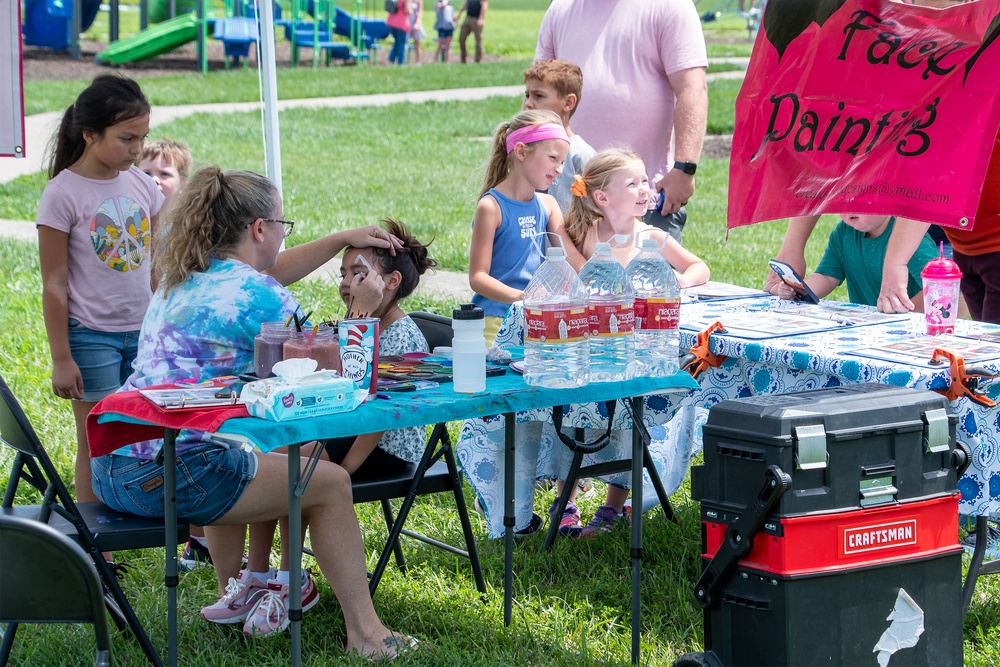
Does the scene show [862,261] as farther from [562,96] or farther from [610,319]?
[610,319]

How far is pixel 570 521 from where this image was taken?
4637 millimetres

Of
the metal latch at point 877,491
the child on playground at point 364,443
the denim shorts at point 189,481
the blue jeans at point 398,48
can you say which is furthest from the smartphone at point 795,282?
the blue jeans at point 398,48

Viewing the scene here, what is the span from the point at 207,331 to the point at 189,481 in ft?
1.41

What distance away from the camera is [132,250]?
4328mm

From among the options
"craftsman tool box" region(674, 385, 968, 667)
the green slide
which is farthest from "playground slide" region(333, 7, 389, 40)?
"craftsman tool box" region(674, 385, 968, 667)

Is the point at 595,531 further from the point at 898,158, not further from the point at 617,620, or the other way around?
the point at 898,158

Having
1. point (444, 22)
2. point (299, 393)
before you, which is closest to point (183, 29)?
point (444, 22)

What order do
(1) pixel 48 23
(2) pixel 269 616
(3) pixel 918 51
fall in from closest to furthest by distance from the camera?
(2) pixel 269 616 → (3) pixel 918 51 → (1) pixel 48 23

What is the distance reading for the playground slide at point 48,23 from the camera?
24.7 m

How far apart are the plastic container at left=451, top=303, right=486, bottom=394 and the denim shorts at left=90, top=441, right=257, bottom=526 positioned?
0.68 metres

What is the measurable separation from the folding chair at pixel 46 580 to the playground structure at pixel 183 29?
70.7 ft

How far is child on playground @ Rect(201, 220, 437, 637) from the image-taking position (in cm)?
367

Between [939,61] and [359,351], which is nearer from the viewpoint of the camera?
[359,351]

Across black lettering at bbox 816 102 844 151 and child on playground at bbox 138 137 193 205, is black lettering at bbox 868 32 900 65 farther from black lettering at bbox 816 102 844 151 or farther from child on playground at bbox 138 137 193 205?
child on playground at bbox 138 137 193 205
